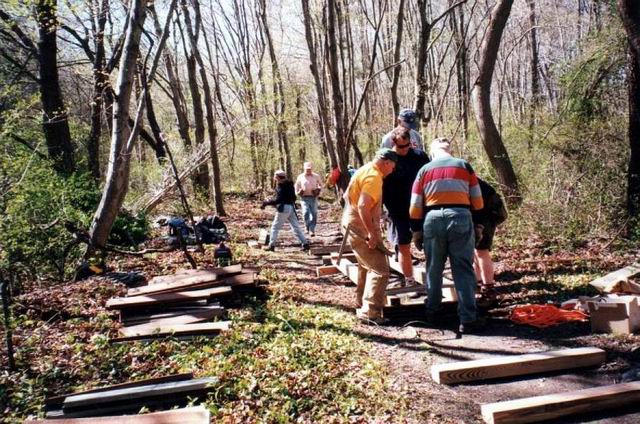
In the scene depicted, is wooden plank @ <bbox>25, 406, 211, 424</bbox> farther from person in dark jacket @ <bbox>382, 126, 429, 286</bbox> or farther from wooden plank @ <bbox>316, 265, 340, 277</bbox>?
wooden plank @ <bbox>316, 265, 340, 277</bbox>

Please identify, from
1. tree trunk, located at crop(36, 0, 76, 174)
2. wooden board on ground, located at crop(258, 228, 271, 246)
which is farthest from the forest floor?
tree trunk, located at crop(36, 0, 76, 174)

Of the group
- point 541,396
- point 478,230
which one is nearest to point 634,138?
point 478,230

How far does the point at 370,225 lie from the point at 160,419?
3.00m

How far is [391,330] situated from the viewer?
18.1 ft

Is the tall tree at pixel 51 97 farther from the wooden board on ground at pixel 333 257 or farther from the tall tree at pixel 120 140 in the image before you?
the wooden board on ground at pixel 333 257

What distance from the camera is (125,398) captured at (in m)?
4.00

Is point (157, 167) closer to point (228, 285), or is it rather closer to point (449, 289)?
point (228, 285)

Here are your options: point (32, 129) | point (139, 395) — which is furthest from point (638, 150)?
point (32, 129)

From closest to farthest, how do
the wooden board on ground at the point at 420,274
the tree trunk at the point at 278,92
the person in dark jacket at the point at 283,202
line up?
the wooden board on ground at the point at 420,274
the person in dark jacket at the point at 283,202
the tree trunk at the point at 278,92

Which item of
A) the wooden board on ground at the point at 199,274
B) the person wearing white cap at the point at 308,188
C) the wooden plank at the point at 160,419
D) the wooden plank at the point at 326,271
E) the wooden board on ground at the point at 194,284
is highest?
the person wearing white cap at the point at 308,188

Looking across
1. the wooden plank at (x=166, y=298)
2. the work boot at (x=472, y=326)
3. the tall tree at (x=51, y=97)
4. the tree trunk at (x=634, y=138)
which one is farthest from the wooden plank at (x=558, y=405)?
the tall tree at (x=51, y=97)

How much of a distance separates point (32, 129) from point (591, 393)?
44.1ft

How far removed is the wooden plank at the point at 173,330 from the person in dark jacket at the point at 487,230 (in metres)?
3.32

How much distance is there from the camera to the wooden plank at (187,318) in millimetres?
5738
